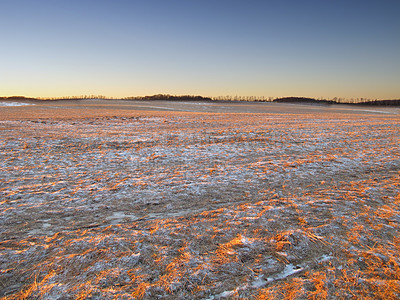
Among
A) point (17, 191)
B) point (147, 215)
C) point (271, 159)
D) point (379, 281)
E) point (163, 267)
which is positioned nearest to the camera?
point (379, 281)

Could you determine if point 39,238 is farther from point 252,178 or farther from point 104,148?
point 104,148

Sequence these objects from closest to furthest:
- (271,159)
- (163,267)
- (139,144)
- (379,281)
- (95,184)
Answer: (379,281) < (163,267) < (95,184) < (271,159) < (139,144)

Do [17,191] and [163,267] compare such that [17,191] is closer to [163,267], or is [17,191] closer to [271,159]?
[163,267]

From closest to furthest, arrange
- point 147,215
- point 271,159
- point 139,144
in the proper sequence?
point 147,215 → point 271,159 → point 139,144

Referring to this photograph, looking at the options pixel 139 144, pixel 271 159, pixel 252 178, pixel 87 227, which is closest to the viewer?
pixel 87 227

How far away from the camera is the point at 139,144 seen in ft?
36.7

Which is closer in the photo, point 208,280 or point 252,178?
point 208,280

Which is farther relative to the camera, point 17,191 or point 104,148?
point 104,148

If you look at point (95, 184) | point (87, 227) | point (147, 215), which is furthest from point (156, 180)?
point (87, 227)

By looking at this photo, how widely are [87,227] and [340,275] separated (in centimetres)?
376

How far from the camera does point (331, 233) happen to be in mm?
3666

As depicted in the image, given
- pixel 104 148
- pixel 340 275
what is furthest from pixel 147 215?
pixel 104 148

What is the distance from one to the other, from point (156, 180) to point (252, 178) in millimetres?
2622

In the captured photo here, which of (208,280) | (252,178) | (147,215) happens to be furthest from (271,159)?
(208,280)
